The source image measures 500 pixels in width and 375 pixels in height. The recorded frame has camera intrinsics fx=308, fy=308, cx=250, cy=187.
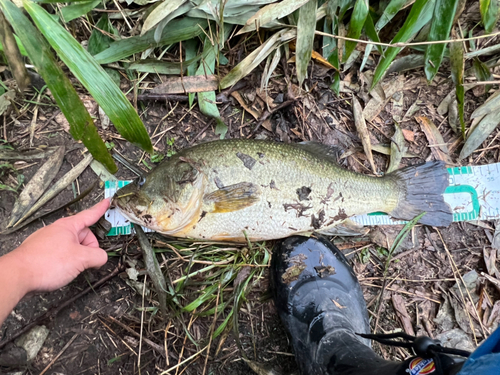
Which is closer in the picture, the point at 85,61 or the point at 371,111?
the point at 85,61

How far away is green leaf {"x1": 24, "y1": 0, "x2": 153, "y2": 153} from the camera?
199 cm

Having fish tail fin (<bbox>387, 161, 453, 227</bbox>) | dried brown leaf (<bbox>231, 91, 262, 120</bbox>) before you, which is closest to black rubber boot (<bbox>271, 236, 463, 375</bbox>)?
fish tail fin (<bbox>387, 161, 453, 227</bbox>)

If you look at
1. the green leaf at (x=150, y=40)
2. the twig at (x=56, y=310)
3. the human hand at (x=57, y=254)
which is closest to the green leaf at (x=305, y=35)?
the green leaf at (x=150, y=40)

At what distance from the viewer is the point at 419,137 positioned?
2842mm

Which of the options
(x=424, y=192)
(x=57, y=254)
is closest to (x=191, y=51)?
(x=57, y=254)

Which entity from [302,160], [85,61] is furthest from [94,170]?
[302,160]

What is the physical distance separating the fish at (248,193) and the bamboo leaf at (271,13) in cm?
91

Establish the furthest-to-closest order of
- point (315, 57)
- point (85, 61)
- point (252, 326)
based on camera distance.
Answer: point (315, 57) → point (252, 326) → point (85, 61)

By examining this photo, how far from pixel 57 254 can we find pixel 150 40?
179 cm

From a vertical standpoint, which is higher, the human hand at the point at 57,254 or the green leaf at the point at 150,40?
the green leaf at the point at 150,40

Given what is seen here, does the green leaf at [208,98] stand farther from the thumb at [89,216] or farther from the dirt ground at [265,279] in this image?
the thumb at [89,216]

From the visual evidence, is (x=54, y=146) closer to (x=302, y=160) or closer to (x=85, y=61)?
(x=85, y=61)

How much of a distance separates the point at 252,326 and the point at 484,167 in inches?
97.0

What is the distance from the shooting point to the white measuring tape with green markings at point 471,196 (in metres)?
2.71
